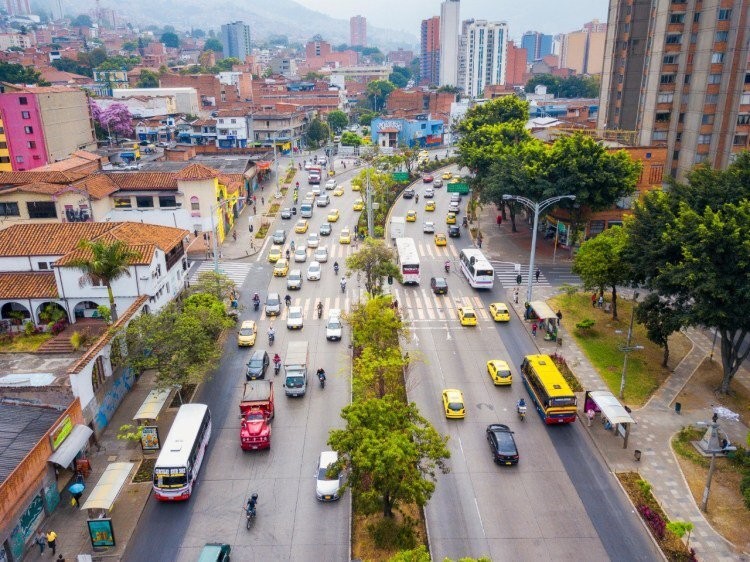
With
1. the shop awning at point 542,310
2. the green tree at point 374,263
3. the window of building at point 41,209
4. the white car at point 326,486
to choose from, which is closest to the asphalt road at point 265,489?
the white car at point 326,486

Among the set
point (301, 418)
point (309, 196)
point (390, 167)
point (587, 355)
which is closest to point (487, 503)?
point (301, 418)


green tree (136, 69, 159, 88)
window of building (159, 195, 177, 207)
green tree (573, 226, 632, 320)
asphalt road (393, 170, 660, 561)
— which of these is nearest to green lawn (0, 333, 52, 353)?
asphalt road (393, 170, 660, 561)

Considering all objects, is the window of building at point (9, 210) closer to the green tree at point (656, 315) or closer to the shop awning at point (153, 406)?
the shop awning at point (153, 406)

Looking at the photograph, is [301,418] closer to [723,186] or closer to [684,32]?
[723,186]

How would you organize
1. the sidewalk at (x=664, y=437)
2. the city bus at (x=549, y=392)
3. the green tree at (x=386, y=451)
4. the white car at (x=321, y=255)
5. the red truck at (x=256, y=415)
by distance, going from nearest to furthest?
the green tree at (x=386, y=451) → the sidewalk at (x=664, y=437) → the red truck at (x=256, y=415) → the city bus at (x=549, y=392) → the white car at (x=321, y=255)

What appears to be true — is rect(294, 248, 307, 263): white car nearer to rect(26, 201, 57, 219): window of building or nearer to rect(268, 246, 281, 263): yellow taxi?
rect(268, 246, 281, 263): yellow taxi

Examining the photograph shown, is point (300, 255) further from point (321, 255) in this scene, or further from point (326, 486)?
point (326, 486)

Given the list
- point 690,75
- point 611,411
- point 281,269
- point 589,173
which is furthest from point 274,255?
point 690,75

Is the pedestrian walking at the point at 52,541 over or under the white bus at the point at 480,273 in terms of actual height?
under
